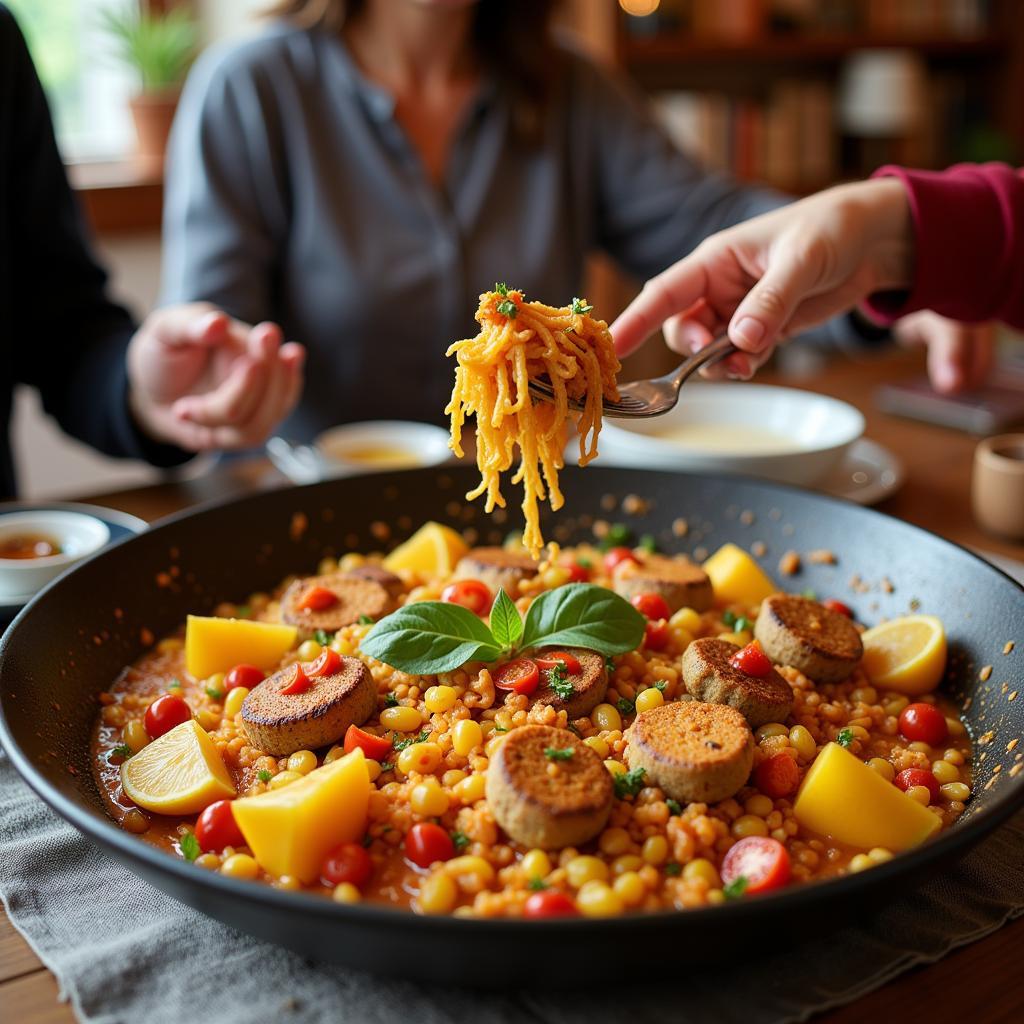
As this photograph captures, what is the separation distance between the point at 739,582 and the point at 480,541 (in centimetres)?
63

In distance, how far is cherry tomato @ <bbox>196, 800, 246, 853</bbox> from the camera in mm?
1555

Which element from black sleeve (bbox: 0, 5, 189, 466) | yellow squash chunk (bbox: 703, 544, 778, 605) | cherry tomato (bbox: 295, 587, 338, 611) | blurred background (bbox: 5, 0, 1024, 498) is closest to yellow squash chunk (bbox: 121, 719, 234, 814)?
cherry tomato (bbox: 295, 587, 338, 611)

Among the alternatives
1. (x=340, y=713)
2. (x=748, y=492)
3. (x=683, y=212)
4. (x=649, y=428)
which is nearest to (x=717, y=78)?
(x=683, y=212)

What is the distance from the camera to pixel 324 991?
1306 mm

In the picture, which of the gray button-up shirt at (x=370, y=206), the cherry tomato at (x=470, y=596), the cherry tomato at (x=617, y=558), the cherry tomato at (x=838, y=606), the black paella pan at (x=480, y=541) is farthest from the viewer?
the gray button-up shirt at (x=370, y=206)

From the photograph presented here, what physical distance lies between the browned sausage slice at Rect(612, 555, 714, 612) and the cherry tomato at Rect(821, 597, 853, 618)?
0.24m

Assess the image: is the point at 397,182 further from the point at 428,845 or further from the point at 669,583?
the point at 428,845

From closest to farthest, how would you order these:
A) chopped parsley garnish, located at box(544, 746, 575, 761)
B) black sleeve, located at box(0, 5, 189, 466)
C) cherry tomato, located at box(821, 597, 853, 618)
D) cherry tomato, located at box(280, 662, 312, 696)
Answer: chopped parsley garnish, located at box(544, 746, 575, 761) → cherry tomato, located at box(280, 662, 312, 696) → cherry tomato, located at box(821, 597, 853, 618) → black sleeve, located at box(0, 5, 189, 466)

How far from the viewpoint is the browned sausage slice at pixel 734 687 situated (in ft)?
5.75

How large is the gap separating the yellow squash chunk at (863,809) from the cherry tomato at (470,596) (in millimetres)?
736

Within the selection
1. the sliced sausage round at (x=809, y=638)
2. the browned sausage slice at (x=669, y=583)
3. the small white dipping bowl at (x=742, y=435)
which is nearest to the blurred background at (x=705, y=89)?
the small white dipping bowl at (x=742, y=435)

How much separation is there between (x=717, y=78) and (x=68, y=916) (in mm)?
6490

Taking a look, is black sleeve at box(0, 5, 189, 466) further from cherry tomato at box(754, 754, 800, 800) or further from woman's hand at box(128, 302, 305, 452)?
cherry tomato at box(754, 754, 800, 800)

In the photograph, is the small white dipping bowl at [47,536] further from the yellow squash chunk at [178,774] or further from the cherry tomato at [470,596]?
the cherry tomato at [470,596]
